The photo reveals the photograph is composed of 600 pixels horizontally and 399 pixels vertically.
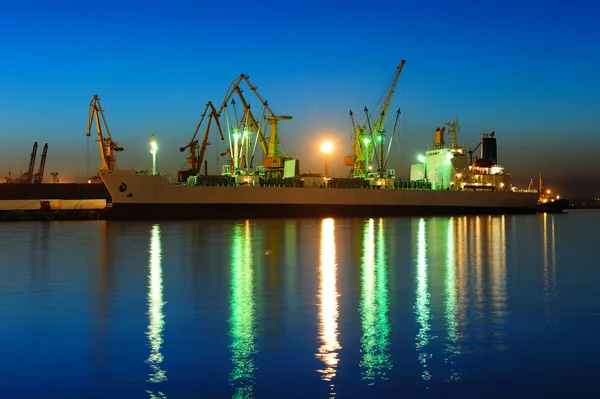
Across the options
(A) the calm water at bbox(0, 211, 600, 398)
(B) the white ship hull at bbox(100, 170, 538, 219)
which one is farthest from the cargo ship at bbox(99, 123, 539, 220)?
(A) the calm water at bbox(0, 211, 600, 398)


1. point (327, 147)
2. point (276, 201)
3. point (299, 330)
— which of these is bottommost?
point (299, 330)

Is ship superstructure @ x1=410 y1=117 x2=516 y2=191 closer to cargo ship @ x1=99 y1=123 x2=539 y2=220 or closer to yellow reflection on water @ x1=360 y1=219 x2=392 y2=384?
cargo ship @ x1=99 y1=123 x2=539 y2=220

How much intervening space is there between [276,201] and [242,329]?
214 ft

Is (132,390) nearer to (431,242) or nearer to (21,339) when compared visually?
(21,339)

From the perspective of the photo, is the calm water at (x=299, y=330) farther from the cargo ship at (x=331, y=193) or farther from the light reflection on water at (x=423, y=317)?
the cargo ship at (x=331, y=193)

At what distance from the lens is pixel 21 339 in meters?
10.1

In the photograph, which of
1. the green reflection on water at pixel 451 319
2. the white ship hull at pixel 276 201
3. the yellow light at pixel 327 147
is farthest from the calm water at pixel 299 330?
the yellow light at pixel 327 147

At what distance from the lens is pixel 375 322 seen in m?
11.3

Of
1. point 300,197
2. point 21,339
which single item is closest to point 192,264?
point 21,339

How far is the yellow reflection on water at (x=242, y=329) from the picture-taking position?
7879mm

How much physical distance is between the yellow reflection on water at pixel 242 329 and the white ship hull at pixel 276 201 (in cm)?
5089

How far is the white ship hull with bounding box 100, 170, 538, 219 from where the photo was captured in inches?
2714

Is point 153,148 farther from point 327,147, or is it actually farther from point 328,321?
point 328,321

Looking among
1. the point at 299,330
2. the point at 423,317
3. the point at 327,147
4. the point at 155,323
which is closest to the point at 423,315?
the point at 423,317
